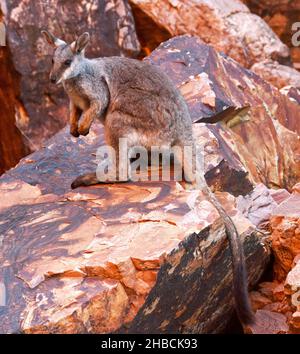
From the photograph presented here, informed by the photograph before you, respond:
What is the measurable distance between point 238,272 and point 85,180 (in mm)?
1411

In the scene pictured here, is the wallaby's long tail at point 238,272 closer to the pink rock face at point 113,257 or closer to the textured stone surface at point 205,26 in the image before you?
the pink rock face at point 113,257

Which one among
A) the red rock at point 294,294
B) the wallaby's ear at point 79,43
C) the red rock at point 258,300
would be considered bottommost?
the red rock at point 258,300

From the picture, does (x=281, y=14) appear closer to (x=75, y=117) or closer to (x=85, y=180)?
(x=75, y=117)

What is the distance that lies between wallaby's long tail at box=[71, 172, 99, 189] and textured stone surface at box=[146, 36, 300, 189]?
54.3 inches

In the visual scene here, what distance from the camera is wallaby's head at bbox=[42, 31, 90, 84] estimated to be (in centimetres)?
473

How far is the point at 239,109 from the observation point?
645 centimetres

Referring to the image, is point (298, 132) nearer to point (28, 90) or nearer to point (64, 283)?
point (28, 90)

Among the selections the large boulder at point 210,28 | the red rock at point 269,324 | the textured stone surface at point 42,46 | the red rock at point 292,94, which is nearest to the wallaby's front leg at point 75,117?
the red rock at point 269,324

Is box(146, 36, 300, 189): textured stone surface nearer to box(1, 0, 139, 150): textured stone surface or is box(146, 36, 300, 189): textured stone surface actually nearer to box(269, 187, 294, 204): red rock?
box(269, 187, 294, 204): red rock

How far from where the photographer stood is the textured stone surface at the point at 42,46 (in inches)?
306

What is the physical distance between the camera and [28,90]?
25.8ft

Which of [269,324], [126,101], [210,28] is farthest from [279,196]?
[210,28]

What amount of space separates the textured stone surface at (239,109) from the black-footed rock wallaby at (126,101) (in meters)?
1.04
